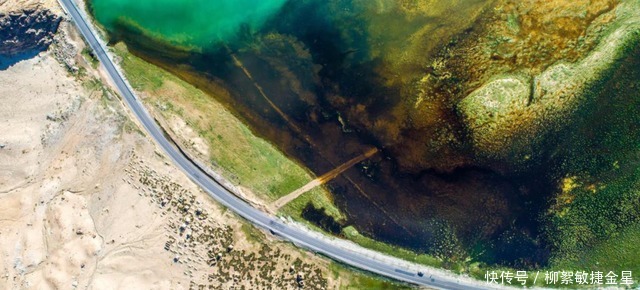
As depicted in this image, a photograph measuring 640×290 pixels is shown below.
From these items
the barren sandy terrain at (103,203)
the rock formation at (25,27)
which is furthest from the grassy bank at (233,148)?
the rock formation at (25,27)

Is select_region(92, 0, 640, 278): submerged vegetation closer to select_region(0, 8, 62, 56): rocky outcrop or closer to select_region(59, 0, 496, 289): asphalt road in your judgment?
select_region(59, 0, 496, 289): asphalt road

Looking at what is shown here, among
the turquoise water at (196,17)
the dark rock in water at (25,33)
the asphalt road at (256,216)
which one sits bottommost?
the asphalt road at (256,216)

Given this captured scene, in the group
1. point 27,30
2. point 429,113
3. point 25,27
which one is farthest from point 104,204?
point 429,113

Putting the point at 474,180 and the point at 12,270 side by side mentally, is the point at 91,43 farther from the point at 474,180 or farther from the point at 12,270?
the point at 474,180

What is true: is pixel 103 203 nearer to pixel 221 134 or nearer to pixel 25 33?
pixel 221 134

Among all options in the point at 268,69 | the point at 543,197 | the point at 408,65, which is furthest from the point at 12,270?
the point at 543,197

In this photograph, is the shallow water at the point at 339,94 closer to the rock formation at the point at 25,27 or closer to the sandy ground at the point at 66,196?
the rock formation at the point at 25,27
